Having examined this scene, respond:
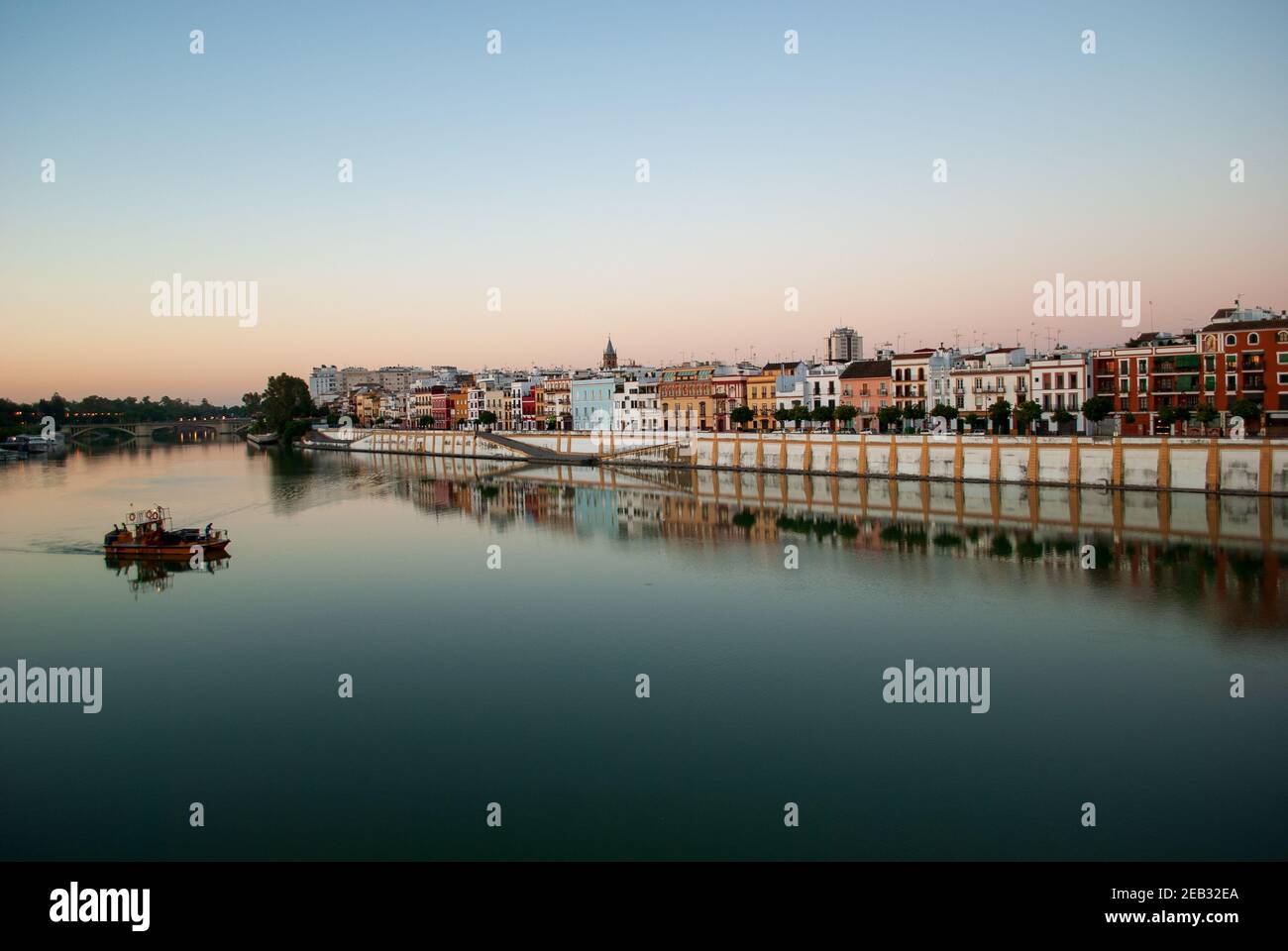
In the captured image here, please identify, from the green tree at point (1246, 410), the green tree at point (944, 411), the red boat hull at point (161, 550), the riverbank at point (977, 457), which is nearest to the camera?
the red boat hull at point (161, 550)

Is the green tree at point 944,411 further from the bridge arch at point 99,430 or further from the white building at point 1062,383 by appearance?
the bridge arch at point 99,430

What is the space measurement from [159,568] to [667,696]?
1775 cm

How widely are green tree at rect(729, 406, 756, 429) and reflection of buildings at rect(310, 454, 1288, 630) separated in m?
9.95

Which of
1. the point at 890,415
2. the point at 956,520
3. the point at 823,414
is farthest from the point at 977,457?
the point at 823,414

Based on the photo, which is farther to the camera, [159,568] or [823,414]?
[823,414]

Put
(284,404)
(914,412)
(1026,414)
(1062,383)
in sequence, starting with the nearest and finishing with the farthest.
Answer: (1026,414) → (1062,383) → (914,412) → (284,404)

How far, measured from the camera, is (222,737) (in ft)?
44.3

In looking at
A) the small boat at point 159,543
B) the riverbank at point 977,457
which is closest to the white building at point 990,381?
the riverbank at point 977,457

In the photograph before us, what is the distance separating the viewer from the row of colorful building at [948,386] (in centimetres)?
4169

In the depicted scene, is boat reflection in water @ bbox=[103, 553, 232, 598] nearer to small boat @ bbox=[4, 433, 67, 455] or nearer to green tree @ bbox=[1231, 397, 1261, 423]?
green tree @ bbox=[1231, 397, 1261, 423]

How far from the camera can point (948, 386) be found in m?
51.8

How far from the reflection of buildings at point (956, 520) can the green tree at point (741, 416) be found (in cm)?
995

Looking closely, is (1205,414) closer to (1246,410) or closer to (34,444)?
(1246,410)

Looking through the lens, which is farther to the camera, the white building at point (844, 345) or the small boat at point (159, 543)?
the white building at point (844, 345)
